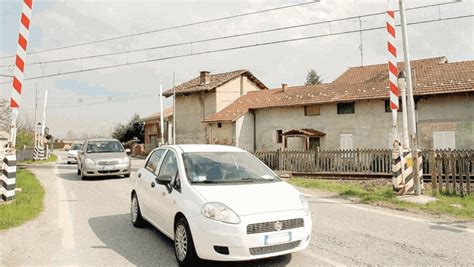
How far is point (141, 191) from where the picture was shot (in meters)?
6.71

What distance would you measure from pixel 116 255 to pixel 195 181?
5.16 feet

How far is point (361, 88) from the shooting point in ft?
86.2

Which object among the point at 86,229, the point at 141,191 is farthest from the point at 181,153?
the point at 86,229

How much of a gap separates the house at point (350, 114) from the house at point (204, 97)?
201 cm

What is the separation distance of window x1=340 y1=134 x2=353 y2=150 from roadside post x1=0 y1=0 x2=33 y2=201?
825 inches

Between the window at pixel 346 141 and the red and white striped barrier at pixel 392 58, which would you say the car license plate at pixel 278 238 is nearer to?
the red and white striped barrier at pixel 392 58

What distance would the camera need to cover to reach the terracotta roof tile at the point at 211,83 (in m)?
36.5

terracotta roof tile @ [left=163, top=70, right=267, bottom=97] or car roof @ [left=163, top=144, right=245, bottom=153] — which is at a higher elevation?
terracotta roof tile @ [left=163, top=70, right=267, bottom=97]

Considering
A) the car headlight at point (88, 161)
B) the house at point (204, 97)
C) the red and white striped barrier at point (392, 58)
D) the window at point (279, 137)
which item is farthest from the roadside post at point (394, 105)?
the house at point (204, 97)

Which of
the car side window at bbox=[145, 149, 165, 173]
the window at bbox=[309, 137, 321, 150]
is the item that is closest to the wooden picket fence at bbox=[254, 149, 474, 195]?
the window at bbox=[309, 137, 321, 150]

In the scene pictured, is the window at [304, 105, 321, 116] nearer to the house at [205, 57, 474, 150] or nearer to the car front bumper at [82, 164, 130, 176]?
the house at [205, 57, 474, 150]

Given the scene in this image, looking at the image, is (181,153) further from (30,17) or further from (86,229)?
(30,17)

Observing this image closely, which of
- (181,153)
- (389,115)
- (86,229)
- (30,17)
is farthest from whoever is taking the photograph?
(389,115)

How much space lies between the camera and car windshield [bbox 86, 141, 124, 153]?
639 inches
